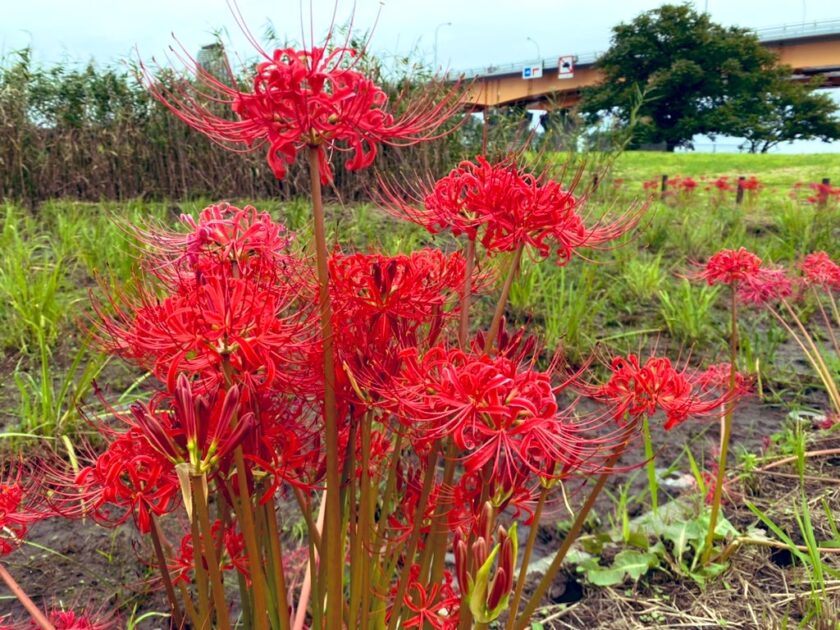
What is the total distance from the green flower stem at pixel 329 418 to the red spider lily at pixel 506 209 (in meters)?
0.27

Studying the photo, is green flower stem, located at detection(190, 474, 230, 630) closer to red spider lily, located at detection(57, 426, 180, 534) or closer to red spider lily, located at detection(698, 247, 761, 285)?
red spider lily, located at detection(57, 426, 180, 534)

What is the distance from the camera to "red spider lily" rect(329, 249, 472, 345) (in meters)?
1.22

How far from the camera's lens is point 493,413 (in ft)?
3.33

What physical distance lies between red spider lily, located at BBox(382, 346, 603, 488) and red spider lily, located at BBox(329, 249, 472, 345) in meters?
0.16

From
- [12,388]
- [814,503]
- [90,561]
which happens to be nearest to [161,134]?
[12,388]

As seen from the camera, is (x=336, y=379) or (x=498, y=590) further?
(x=336, y=379)

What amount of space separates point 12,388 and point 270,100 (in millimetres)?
3203

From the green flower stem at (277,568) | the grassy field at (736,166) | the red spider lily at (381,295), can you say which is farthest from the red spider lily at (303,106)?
the grassy field at (736,166)

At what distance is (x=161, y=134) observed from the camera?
9438mm

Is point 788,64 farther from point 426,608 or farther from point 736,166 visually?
point 426,608

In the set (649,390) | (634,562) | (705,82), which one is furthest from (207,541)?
(705,82)

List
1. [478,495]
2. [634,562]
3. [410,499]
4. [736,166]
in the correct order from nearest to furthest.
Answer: [478,495]
[410,499]
[634,562]
[736,166]

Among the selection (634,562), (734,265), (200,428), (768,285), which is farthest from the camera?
(768,285)

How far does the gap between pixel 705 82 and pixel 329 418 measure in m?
49.5
